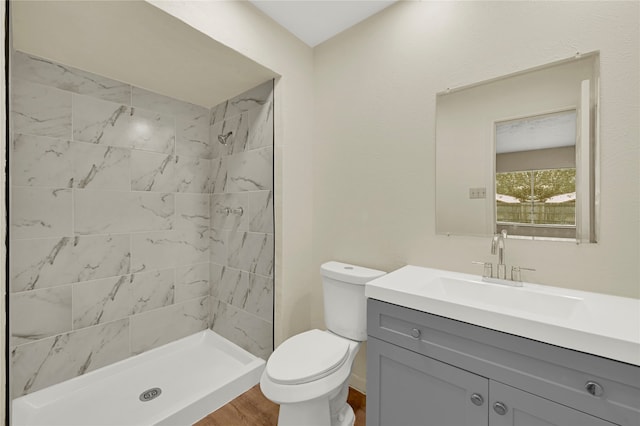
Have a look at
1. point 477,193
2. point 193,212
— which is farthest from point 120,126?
point 477,193

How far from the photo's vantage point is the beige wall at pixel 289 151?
1721 mm

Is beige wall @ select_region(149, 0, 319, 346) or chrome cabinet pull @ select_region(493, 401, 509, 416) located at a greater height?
beige wall @ select_region(149, 0, 319, 346)

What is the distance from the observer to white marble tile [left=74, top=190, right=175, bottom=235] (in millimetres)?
1888

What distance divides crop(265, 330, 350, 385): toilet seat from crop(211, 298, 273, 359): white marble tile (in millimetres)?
583

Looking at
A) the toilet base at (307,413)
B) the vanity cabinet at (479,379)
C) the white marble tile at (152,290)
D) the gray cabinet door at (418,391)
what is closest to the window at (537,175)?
the vanity cabinet at (479,379)

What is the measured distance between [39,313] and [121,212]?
771 mm

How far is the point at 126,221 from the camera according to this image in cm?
208

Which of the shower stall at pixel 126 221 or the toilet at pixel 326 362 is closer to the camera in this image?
the toilet at pixel 326 362

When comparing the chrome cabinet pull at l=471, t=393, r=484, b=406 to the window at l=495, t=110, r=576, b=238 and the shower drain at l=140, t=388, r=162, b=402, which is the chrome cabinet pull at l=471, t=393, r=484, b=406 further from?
the shower drain at l=140, t=388, r=162, b=402

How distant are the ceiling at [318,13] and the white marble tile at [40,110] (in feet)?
4.70

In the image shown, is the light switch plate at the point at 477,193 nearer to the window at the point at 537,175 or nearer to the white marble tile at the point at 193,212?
the window at the point at 537,175

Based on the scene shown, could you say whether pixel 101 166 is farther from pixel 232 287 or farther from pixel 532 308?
pixel 532 308

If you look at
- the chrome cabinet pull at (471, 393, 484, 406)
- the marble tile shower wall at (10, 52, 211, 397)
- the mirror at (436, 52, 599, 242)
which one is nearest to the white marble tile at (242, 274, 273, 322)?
the marble tile shower wall at (10, 52, 211, 397)

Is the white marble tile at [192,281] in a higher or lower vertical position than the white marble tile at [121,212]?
lower
